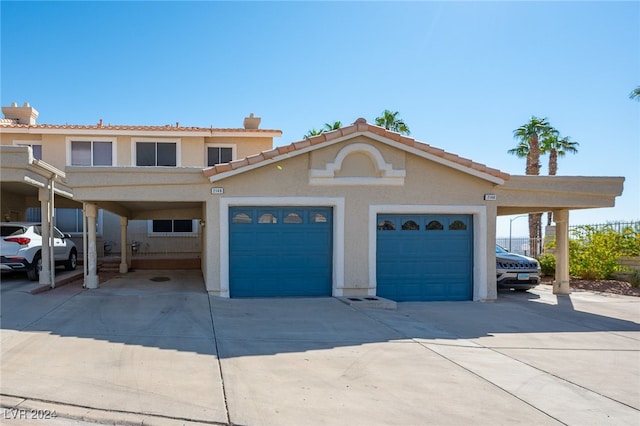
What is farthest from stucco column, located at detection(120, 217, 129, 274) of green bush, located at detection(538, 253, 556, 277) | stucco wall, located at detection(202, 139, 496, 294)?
green bush, located at detection(538, 253, 556, 277)

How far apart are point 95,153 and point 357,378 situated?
1641 centimetres

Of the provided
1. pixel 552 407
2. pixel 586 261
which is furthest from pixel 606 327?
pixel 586 261

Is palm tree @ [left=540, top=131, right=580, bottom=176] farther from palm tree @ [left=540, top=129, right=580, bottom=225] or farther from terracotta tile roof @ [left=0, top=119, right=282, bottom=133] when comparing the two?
terracotta tile roof @ [left=0, top=119, right=282, bottom=133]

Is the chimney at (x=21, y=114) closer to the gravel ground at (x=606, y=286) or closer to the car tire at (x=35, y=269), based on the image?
the car tire at (x=35, y=269)

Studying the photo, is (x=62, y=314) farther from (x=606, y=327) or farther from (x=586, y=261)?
(x=586, y=261)

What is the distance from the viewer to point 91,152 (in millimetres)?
17531

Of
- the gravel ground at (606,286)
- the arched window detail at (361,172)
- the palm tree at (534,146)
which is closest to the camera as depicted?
the arched window detail at (361,172)

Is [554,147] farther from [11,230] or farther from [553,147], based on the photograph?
[11,230]

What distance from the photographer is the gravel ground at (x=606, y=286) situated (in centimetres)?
1343

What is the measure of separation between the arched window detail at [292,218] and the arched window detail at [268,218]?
0.25 metres

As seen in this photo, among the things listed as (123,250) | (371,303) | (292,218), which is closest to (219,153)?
(123,250)

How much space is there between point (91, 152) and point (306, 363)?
1572cm

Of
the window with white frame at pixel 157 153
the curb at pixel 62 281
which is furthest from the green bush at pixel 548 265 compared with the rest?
the curb at pixel 62 281

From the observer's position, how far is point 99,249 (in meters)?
17.9
